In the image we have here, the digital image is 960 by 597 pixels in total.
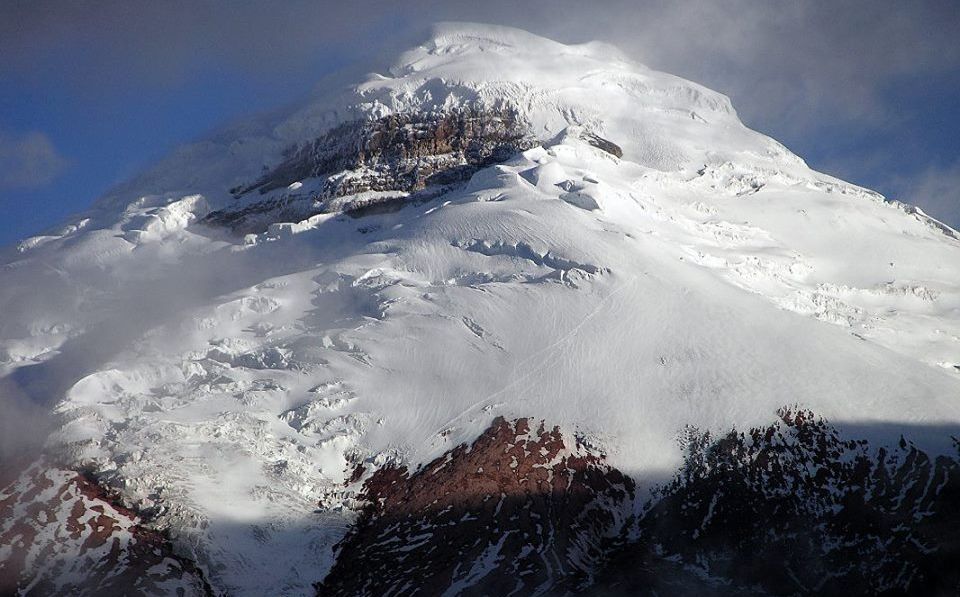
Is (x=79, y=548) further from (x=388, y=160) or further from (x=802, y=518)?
(x=388, y=160)

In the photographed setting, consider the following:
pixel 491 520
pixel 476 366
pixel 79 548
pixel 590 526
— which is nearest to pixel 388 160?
pixel 476 366

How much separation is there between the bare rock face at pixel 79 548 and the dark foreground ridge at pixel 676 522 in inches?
349

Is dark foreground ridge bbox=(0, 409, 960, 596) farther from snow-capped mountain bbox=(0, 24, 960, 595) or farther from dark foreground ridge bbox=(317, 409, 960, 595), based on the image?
snow-capped mountain bbox=(0, 24, 960, 595)

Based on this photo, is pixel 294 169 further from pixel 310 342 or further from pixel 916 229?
pixel 916 229

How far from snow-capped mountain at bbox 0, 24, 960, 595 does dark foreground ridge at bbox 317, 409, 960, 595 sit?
0.21m

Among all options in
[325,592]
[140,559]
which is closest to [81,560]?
[140,559]

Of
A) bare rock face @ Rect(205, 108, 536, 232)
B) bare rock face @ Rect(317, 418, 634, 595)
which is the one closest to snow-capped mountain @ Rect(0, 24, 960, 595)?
bare rock face @ Rect(317, 418, 634, 595)

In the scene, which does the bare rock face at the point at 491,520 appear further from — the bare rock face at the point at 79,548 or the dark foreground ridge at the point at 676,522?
the bare rock face at the point at 79,548

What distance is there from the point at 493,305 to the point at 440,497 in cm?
1943

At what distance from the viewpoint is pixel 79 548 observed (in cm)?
4488

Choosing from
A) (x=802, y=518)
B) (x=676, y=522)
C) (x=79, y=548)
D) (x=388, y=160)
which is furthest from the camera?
(x=388, y=160)

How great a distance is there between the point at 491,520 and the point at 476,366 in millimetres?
14313

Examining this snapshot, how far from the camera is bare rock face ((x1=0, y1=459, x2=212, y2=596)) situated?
43.0 m

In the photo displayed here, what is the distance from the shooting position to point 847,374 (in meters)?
59.7
